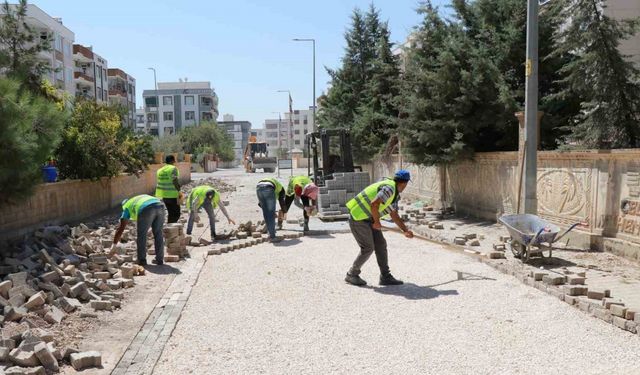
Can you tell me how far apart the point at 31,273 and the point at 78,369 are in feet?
11.0

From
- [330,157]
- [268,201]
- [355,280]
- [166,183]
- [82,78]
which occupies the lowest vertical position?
[355,280]

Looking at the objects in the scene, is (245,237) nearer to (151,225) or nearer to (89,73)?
(151,225)

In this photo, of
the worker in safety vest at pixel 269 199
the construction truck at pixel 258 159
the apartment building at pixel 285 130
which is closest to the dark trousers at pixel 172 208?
the worker in safety vest at pixel 269 199

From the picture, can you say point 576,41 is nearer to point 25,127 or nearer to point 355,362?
point 355,362

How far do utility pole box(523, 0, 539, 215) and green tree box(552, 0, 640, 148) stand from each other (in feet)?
3.93

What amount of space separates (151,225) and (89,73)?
62.4 meters

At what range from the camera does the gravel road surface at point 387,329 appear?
470cm

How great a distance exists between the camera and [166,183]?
11.4 metres

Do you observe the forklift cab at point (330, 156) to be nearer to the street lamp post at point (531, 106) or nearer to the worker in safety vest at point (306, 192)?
the worker in safety vest at point (306, 192)

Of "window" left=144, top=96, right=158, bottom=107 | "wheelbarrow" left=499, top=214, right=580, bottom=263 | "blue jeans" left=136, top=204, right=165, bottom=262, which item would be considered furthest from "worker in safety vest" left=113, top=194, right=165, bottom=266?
"window" left=144, top=96, right=158, bottom=107

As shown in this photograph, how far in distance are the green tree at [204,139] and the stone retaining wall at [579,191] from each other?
57456mm

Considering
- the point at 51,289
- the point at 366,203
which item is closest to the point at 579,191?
the point at 366,203

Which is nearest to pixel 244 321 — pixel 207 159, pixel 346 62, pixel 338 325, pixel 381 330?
pixel 338 325

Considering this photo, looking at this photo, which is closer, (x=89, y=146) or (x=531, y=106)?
(x=531, y=106)
